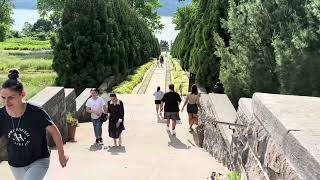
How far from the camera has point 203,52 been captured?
20.9 m

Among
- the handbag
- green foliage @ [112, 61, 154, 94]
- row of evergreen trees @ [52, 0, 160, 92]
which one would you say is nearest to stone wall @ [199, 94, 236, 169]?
the handbag

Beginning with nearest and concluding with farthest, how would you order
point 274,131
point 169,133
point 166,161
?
point 274,131 → point 166,161 → point 169,133

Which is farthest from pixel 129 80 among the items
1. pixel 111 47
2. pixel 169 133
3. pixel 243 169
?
pixel 243 169

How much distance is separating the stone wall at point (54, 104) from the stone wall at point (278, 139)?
16.3 ft

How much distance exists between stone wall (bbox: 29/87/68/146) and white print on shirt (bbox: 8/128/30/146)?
5164 millimetres

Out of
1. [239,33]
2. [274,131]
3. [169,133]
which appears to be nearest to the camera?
[274,131]

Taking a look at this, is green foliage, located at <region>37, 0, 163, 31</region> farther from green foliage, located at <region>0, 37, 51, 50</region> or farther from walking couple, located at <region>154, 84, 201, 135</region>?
walking couple, located at <region>154, 84, 201, 135</region>

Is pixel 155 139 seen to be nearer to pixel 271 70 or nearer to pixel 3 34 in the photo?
pixel 271 70

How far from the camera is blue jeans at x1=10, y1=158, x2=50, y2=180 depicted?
17.5ft

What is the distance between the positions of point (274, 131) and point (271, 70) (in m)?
6.38

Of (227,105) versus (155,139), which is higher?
(227,105)

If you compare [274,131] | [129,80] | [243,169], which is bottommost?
[129,80]

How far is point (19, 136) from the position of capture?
5.28 m

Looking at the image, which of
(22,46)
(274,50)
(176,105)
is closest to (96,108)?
(176,105)
